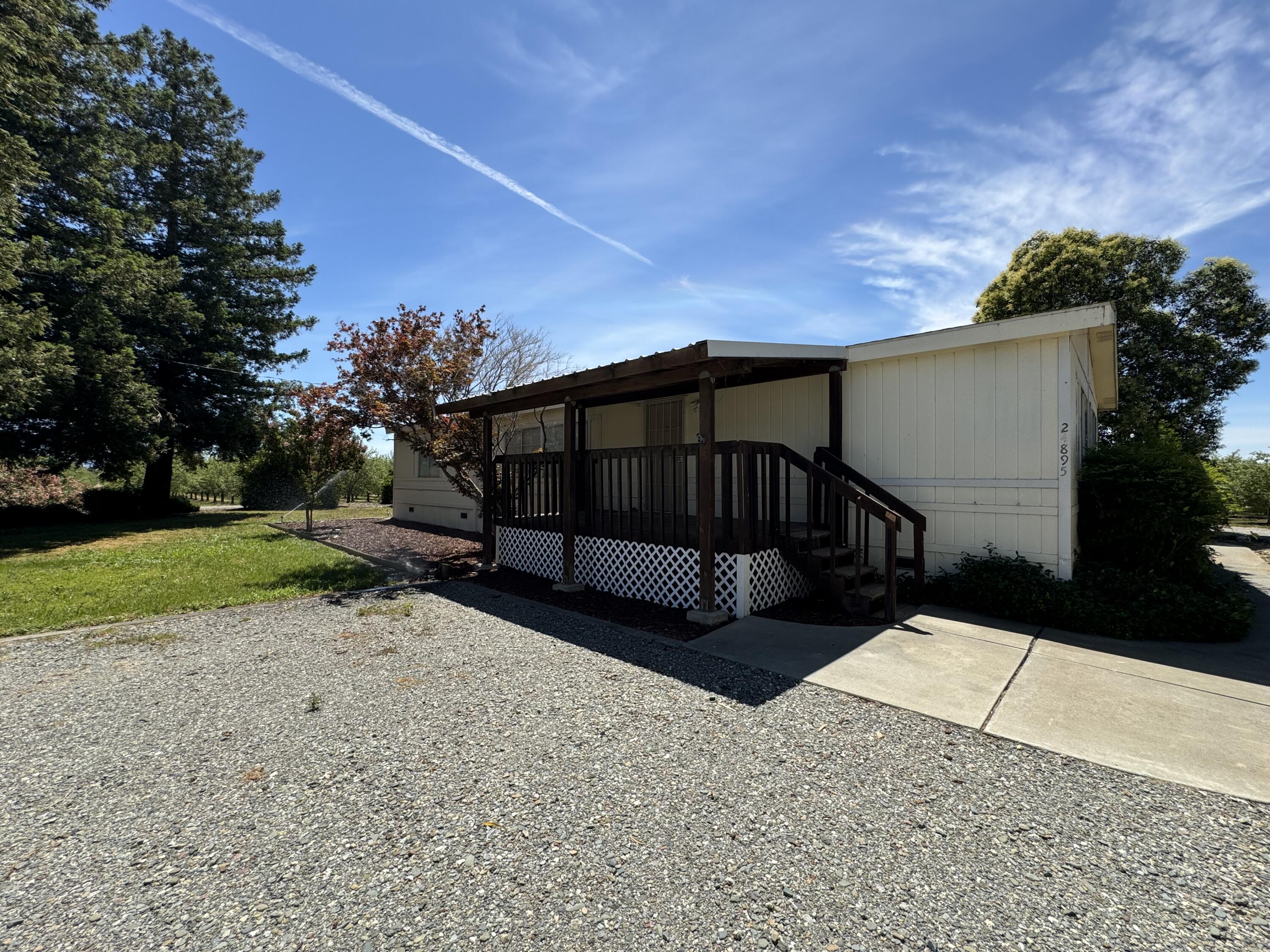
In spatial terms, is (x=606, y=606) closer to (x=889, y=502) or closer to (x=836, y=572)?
(x=836, y=572)

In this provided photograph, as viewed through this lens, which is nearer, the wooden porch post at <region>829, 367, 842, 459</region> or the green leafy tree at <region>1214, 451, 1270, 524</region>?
the wooden porch post at <region>829, 367, 842, 459</region>

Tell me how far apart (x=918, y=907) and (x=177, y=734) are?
153 inches

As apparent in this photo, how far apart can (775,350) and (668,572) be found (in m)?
2.78

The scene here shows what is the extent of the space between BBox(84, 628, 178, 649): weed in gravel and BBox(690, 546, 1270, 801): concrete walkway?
4941 mm

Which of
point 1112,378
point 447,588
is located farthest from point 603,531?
point 1112,378

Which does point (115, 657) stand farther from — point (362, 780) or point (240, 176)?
point (240, 176)

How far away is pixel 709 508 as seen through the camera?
220 inches

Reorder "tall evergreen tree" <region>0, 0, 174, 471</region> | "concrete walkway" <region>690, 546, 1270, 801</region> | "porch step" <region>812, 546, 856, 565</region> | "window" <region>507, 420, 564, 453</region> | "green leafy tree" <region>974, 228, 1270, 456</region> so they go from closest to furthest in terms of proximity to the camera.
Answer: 1. "concrete walkway" <region>690, 546, 1270, 801</region>
2. "porch step" <region>812, 546, 856, 565</region>
3. "tall evergreen tree" <region>0, 0, 174, 471</region>
4. "window" <region>507, 420, 564, 453</region>
5. "green leafy tree" <region>974, 228, 1270, 456</region>

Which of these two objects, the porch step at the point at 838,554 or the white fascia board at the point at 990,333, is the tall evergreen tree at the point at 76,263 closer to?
the porch step at the point at 838,554

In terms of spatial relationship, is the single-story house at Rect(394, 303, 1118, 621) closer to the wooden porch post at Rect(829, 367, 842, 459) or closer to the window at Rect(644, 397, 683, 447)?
the wooden porch post at Rect(829, 367, 842, 459)

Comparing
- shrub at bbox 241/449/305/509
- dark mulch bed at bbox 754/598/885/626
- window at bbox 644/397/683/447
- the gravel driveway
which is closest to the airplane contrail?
window at bbox 644/397/683/447

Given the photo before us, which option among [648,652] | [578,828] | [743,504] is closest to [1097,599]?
[743,504]

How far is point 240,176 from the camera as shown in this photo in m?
18.1

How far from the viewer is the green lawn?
601 centimetres
